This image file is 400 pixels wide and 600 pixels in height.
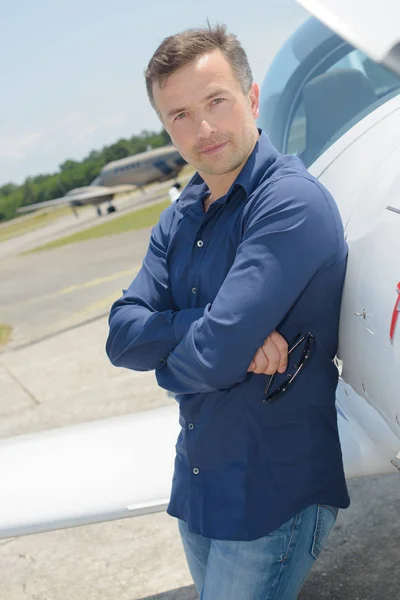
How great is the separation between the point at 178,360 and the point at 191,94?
0.66 metres

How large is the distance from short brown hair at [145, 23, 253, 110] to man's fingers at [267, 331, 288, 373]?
625 millimetres

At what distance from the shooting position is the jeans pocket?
2.07m

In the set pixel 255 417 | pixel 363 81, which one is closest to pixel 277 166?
pixel 255 417

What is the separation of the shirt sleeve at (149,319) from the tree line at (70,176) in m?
82.6

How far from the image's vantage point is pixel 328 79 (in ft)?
11.1

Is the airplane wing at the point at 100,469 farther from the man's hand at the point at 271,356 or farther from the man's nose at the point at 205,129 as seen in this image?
the man's nose at the point at 205,129

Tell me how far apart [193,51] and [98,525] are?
8.73ft

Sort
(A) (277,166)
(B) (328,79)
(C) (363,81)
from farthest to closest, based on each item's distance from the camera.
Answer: (B) (328,79)
(C) (363,81)
(A) (277,166)

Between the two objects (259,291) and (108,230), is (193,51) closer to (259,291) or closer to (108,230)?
(259,291)

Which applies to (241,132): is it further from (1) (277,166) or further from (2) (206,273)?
(2) (206,273)

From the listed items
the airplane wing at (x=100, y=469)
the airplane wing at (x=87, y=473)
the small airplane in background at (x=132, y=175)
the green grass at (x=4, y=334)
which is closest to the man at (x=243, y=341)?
the airplane wing at (x=100, y=469)

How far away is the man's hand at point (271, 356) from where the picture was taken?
188cm

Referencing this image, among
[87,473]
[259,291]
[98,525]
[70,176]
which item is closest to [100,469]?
[87,473]

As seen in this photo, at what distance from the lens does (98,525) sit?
3920mm
